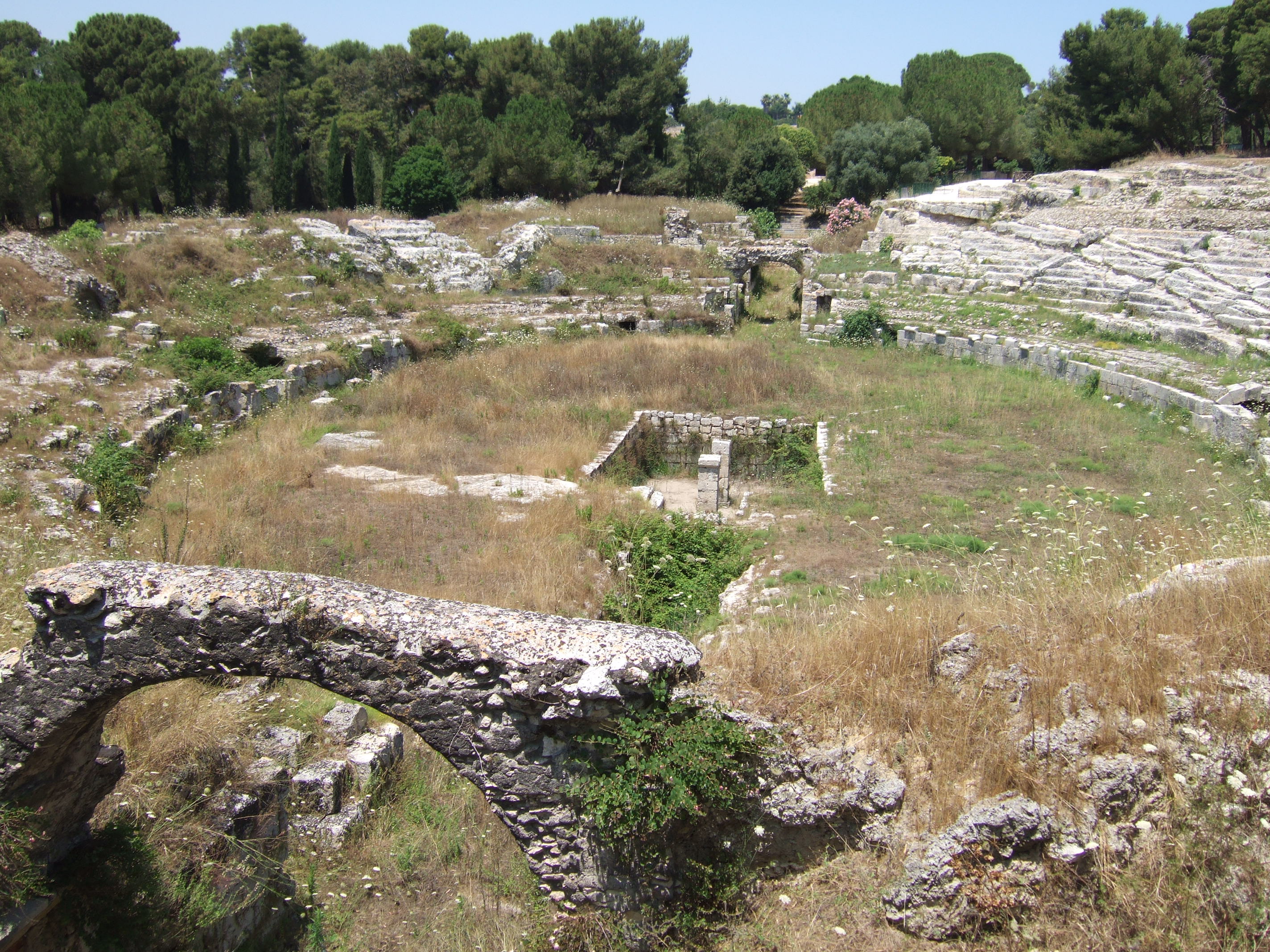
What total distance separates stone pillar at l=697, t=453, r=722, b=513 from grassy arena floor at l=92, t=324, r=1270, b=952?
2.71 feet

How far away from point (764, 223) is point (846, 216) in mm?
3729

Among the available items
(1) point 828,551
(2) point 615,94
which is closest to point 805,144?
(2) point 615,94

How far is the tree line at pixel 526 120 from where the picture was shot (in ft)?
95.6

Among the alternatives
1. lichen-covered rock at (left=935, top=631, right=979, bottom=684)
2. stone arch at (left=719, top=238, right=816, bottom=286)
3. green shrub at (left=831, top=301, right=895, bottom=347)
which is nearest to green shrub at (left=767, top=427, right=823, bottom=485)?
green shrub at (left=831, top=301, right=895, bottom=347)

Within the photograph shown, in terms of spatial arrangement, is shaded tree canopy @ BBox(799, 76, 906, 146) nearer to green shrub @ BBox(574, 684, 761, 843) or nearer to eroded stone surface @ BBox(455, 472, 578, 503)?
eroded stone surface @ BBox(455, 472, 578, 503)

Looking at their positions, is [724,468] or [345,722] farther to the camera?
[724,468]

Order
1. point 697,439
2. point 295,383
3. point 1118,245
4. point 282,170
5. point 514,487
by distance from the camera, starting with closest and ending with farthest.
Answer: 1. point 514,487
2. point 697,439
3. point 295,383
4. point 1118,245
5. point 282,170

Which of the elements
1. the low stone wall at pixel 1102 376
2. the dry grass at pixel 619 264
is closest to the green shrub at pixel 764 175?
the dry grass at pixel 619 264

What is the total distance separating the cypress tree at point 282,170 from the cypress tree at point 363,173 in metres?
2.87

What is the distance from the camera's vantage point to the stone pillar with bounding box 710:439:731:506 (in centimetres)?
1371

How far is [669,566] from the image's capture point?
31.7ft

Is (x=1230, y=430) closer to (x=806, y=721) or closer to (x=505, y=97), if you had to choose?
(x=806, y=721)

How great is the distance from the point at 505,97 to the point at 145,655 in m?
47.2

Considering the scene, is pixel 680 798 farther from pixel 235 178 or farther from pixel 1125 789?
pixel 235 178
